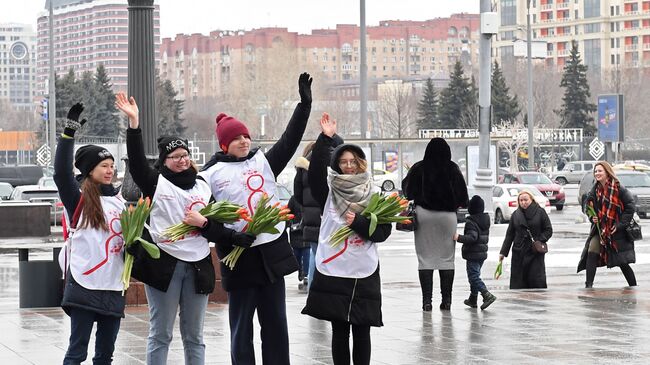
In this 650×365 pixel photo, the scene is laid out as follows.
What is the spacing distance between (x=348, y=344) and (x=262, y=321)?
0.61 m

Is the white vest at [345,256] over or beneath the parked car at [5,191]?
over

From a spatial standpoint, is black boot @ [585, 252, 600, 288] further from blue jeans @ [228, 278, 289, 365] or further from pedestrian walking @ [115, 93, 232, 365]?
pedestrian walking @ [115, 93, 232, 365]

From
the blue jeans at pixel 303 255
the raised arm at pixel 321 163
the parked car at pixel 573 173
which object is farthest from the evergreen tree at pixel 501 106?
the raised arm at pixel 321 163

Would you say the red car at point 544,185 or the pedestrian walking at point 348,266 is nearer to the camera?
Answer: the pedestrian walking at point 348,266

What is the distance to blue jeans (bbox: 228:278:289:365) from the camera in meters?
8.62

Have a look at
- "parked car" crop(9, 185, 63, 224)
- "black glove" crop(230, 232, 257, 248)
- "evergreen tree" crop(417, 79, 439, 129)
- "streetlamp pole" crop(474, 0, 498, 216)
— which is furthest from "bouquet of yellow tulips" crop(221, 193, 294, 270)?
"evergreen tree" crop(417, 79, 439, 129)

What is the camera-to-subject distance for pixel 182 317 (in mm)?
8367

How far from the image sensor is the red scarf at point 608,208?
16.6m

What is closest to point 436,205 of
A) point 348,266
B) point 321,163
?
point 321,163

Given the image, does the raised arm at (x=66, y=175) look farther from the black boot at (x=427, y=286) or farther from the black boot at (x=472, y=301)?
the black boot at (x=472, y=301)

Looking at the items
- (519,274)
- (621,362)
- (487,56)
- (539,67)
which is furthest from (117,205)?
(539,67)

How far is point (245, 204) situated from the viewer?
8633 millimetres

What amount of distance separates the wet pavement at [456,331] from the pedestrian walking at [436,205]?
441 mm

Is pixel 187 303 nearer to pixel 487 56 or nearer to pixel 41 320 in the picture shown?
pixel 41 320
